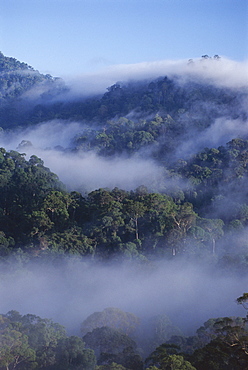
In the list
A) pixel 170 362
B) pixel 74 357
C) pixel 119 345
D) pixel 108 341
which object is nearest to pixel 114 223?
pixel 108 341

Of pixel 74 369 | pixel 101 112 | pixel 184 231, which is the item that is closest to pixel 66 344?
pixel 74 369

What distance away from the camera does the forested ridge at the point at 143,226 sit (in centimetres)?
1496

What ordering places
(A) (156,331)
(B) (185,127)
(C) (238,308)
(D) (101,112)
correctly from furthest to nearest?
1. (D) (101,112)
2. (B) (185,127)
3. (C) (238,308)
4. (A) (156,331)

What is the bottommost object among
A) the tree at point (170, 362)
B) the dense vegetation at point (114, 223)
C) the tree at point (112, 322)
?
the tree at point (170, 362)

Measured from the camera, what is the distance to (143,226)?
2961cm

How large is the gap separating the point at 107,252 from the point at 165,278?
475cm

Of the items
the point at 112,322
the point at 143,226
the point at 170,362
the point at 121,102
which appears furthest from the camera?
the point at 121,102

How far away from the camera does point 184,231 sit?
27797 millimetres

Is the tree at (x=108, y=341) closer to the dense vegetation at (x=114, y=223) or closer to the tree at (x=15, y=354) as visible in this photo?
the tree at (x=15, y=354)

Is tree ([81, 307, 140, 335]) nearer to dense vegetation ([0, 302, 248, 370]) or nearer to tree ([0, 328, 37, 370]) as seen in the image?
dense vegetation ([0, 302, 248, 370])

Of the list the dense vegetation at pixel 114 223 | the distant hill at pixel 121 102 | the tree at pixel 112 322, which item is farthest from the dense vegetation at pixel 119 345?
the distant hill at pixel 121 102

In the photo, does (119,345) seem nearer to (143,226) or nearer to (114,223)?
(114,223)

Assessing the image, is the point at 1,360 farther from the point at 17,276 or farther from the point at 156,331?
the point at 17,276

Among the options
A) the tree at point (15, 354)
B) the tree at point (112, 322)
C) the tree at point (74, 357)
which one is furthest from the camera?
the tree at point (112, 322)
